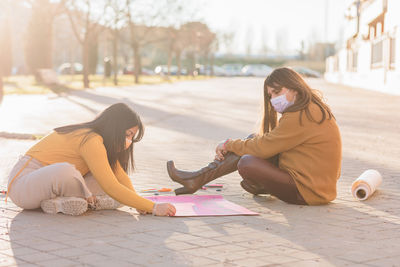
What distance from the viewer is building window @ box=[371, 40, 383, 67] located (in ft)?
95.0

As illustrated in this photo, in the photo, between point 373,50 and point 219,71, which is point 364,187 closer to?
point 373,50

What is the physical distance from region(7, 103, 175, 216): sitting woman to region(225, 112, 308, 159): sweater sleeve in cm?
98

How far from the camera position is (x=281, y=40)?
5438 inches

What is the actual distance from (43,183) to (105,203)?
1.95ft

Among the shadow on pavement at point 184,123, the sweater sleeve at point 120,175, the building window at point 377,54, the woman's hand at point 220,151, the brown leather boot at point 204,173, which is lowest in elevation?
the shadow on pavement at point 184,123

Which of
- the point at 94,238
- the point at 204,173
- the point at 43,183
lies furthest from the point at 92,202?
the point at 204,173

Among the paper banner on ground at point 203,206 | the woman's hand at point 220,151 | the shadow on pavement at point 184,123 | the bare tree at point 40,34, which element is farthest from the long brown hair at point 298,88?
the bare tree at point 40,34

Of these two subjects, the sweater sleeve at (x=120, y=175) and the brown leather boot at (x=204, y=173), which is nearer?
the sweater sleeve at (x=120, y=175)

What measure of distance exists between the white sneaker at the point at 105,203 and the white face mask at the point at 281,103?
163cm

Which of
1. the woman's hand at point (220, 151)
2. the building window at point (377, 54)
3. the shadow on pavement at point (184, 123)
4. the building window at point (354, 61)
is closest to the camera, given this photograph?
the woman's hand at point (220, 151)

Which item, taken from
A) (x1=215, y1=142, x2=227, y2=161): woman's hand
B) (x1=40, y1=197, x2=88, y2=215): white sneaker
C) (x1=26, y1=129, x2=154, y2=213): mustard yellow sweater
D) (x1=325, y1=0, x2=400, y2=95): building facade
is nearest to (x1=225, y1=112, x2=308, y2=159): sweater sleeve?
(x1=215, y1=142, x2=227, y2=161): woman's hand

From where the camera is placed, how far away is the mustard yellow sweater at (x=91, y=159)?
16.4 ft

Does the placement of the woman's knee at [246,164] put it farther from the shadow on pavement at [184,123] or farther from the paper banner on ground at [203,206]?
the shadow on pavement at [184,123]

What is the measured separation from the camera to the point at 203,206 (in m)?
5.72
